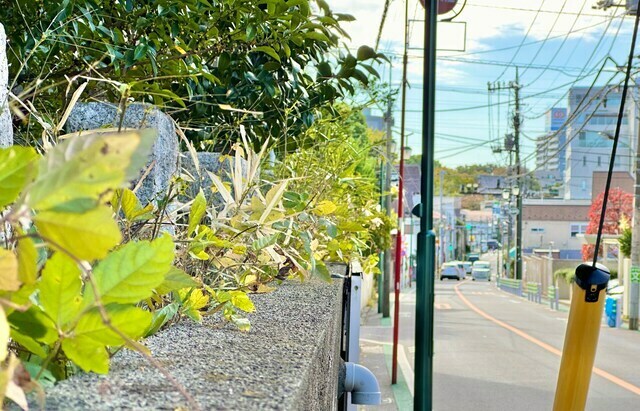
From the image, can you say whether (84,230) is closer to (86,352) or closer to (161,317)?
(86,352)

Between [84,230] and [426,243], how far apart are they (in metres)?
3.53

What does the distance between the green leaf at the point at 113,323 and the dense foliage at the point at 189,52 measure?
1249 millimetres

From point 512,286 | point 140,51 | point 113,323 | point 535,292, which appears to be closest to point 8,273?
point 113,323

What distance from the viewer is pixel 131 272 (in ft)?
2.30

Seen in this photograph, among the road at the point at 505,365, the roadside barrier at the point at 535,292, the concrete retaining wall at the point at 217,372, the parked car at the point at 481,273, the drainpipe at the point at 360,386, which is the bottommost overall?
the parked car at the point at 481,273

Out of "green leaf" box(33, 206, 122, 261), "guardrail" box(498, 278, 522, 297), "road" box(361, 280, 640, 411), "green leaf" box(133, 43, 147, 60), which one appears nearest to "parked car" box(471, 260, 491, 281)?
"guardrail" box(498, 278, 522, 297)

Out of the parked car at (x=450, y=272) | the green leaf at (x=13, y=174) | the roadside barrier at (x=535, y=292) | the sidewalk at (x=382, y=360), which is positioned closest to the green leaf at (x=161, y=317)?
the green leaf at (x=13, y=174)

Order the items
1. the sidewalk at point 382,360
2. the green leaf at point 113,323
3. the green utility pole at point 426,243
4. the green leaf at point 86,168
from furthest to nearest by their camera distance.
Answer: the sidewalk at point 382,360, the green utility pole at point 426,243, the green leaf at point 113,323, the green leaf at point 86,168

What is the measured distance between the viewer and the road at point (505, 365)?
957 cm

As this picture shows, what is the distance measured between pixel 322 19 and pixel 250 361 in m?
1.81

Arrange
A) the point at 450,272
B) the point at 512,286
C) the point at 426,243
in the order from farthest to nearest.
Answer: the point at 450,272
the point at 512,286
the point at 426,243

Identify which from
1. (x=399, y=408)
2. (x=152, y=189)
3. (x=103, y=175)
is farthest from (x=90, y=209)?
(x=399, y=408)

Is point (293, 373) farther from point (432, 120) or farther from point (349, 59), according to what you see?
point (432, 120)

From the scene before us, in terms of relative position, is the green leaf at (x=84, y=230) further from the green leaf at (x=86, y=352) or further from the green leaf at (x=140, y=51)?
the green leaf at (x=140, y=51)
